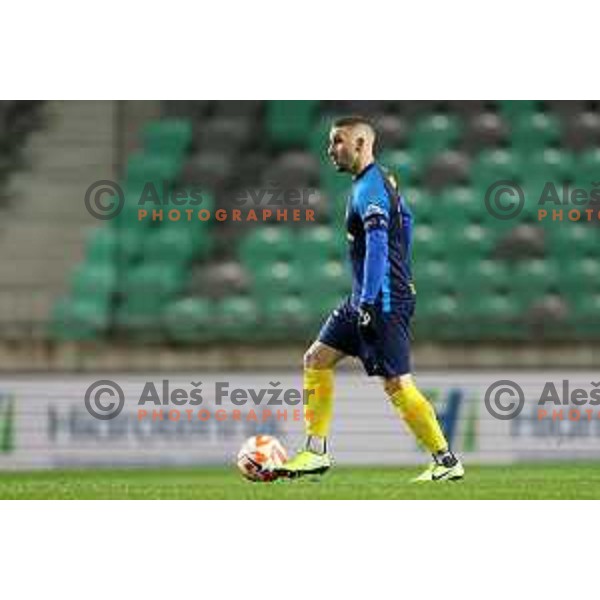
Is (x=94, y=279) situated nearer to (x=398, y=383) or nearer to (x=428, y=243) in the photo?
(x=428, y=243)

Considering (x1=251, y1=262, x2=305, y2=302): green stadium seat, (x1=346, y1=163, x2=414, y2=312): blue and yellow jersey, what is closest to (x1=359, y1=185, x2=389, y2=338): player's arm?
(x1=346, y1=163, x2=414, y2=312): blue and yellow jersey

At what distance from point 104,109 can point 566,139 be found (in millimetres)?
2981

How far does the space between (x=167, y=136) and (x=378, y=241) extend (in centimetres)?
460

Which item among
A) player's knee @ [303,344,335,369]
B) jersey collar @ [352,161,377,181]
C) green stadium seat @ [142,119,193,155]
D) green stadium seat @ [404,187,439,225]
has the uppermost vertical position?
green stadium seat @ [142,119,193,155]

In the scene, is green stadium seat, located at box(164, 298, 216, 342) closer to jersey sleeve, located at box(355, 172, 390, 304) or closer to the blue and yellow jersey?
the blue and yellow jersey

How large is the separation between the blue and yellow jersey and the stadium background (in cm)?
296

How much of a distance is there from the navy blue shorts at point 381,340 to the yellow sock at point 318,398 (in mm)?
150

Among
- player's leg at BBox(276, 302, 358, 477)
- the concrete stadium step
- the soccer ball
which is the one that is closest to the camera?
player's leg at BBox(276, 302, 358, 477)

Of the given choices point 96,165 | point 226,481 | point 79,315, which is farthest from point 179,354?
point 226,481

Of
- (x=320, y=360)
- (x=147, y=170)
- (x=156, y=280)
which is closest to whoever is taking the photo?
(x=320, y=360)

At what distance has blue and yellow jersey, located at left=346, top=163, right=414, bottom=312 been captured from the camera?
21.6 feet

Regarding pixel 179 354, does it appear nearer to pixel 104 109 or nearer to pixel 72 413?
pixel 72 413

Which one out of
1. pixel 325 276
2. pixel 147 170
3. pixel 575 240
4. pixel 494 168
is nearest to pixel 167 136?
pixel 147 170

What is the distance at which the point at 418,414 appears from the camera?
6703 millimetres
